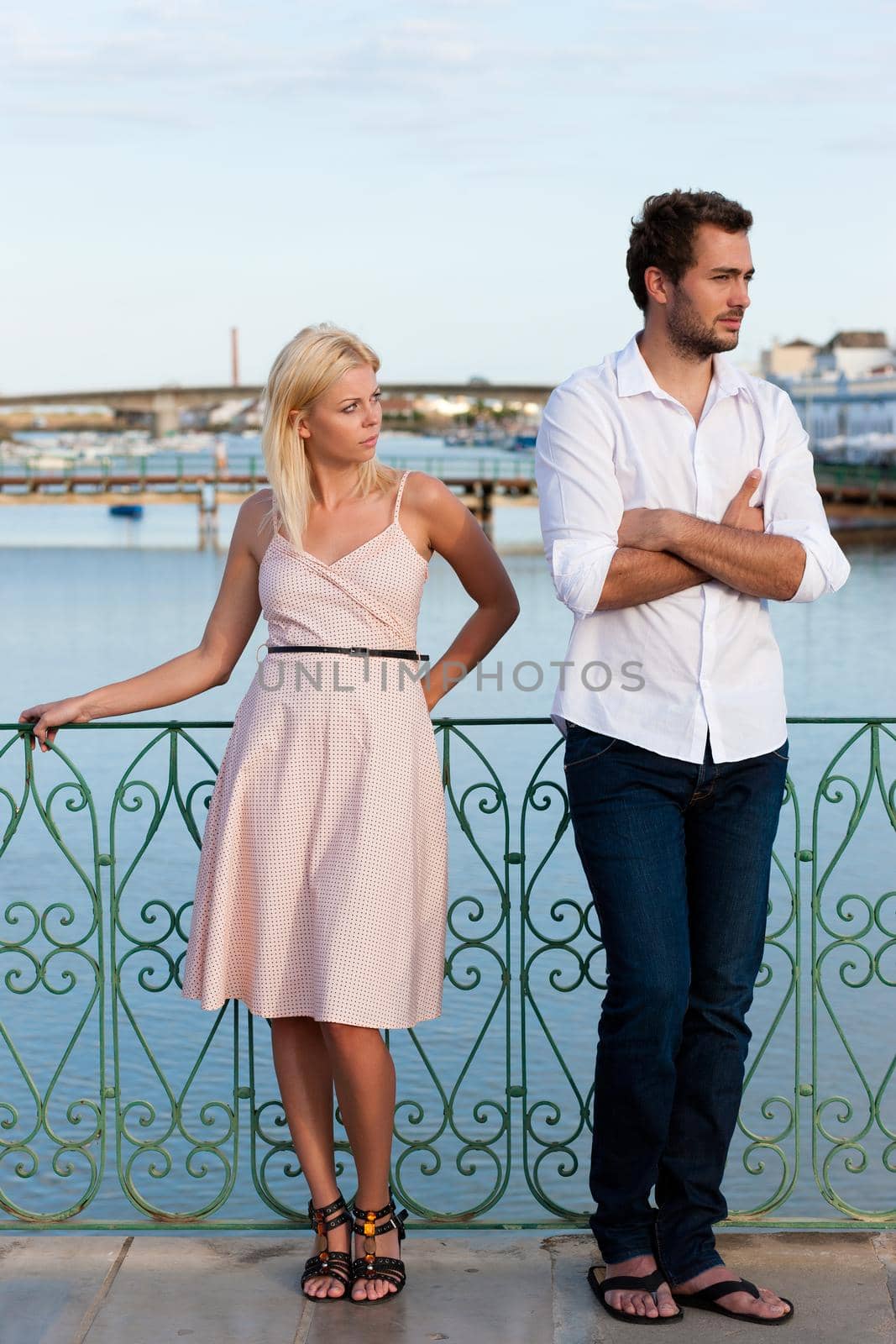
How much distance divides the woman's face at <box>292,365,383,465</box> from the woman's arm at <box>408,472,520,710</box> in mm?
116

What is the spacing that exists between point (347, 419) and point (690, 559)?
0.61m

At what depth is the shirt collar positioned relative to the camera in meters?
2.49

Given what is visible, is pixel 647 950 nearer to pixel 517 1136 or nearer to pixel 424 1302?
pixel 424 1302

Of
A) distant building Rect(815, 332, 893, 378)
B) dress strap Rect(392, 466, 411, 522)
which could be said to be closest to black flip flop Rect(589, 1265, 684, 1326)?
dress strap Rect(392, 466, 411, 522)

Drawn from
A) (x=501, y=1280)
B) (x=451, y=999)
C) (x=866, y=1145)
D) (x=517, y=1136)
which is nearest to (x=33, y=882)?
(x=451, y=999)

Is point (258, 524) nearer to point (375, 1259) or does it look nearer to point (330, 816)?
point (330, 816)

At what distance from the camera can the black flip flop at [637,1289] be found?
251 centimetres

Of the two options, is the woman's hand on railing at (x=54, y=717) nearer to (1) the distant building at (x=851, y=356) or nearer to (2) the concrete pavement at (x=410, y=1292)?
(2) the concrete pavement at (x=410, y=1292)

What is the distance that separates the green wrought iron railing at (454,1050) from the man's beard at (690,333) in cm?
75

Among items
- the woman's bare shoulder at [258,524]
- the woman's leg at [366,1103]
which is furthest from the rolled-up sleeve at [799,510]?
the woman's leg at [366,1103]

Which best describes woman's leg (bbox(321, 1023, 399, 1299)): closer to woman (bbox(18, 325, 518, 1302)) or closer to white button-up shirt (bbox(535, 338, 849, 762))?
woman (bbox(18, 325, 518, 1302))

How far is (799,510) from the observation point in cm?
250

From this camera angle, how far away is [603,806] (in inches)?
96.3

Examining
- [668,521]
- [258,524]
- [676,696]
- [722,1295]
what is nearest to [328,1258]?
[722,1295]
